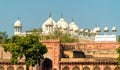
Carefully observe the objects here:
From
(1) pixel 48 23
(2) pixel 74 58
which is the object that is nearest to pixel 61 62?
(2) pixel 74 58

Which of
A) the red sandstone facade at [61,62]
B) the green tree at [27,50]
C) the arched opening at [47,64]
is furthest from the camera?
the arched opening at [47,64]

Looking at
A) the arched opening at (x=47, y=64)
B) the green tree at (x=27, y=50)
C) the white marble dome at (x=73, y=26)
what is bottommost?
the arched opening at (x=47, y=64)

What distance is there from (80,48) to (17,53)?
2800 centimetres

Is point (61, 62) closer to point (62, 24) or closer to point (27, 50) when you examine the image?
point (27, 50)

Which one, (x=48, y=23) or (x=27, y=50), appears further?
(x=48, y=23)

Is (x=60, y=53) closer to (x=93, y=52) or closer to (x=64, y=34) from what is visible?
(x=93, y=52)

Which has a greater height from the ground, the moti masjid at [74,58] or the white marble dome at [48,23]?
the white marble dome at [48,23]

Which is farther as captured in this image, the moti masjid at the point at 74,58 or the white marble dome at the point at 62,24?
the white marble dome at the point at 62,24

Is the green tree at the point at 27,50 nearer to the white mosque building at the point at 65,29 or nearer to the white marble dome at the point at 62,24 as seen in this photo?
the white mosque building at the point at 65,29

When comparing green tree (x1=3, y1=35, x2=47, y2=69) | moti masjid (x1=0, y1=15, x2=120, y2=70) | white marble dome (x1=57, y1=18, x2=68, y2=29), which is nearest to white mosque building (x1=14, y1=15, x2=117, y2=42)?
white marble dome (x1=57, y1=18, x2=68, y2=29)

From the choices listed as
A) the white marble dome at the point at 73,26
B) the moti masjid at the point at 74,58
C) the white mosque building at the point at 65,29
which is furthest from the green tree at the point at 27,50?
the white marble dome at the point at 73,26

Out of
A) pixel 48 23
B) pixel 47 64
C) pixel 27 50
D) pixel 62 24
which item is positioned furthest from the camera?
pixel 62 24

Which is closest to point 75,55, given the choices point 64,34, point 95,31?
point 64,34

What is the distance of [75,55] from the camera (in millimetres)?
73125
